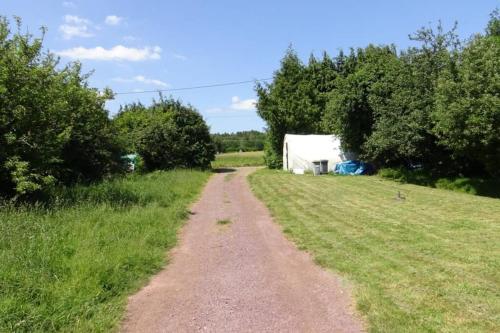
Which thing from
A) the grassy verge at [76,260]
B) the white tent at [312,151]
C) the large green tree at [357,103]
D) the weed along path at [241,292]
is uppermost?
the large green tree at [357,103]

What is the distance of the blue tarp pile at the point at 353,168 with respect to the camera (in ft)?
89.1

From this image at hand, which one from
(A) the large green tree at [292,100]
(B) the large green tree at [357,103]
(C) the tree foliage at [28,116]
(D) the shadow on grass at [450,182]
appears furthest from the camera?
(A) the large green tree at [292,100]

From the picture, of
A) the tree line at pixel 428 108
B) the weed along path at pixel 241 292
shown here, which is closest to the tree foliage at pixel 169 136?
the tree line at pixel 428 108

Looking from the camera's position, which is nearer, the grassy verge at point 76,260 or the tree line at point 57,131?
the grassy verge at point 76,260

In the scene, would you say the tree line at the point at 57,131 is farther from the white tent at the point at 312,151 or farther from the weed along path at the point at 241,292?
the white tent at the point at 312,151

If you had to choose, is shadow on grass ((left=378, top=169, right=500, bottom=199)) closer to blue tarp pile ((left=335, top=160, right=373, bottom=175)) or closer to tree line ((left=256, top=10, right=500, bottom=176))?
tree line ((left=256, top=10, right=500, bottom=176))

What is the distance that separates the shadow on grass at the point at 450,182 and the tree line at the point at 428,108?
0.64 m

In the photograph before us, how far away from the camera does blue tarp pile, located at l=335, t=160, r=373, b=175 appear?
27172 millimetres

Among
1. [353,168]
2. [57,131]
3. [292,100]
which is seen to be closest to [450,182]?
[353,168]

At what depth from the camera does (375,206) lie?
12.9 meters

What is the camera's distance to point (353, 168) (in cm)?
2770

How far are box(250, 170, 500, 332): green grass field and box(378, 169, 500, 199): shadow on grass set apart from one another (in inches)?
159

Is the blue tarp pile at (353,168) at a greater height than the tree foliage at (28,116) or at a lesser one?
lesser

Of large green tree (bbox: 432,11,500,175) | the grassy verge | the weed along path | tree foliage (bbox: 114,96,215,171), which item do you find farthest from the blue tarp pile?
the weed along path
